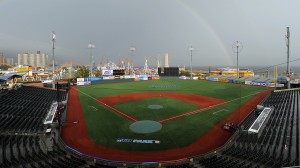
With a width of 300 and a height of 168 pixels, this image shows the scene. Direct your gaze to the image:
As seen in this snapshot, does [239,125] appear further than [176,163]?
Yes

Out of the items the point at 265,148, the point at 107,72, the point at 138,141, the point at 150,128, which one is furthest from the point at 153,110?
the point at 107,72

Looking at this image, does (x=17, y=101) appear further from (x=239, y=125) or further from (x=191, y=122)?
(x=239, y=125)

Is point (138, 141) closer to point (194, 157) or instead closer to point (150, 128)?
point (150, 128)

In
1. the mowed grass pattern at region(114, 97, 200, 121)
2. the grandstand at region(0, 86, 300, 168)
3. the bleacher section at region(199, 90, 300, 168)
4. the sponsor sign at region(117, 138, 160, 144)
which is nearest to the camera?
the bleacher section at region(199, 90, 300, 168)

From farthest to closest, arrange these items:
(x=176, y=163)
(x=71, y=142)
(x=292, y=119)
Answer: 1. (x=292, y=119)
2. (x=71, y=142)
3. (x=176, y=163)

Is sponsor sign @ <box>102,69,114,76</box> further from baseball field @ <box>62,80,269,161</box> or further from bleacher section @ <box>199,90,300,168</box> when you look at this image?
bleacher section @ <box>199,90,300,168</box>

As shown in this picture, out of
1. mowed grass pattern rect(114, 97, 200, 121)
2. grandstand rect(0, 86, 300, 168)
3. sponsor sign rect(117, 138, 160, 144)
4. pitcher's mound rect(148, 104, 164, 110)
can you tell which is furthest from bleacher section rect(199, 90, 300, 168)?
pitcher's mound rect(148, 104, 164, 110)

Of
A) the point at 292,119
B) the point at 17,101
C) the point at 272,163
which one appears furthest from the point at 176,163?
the point at 17,101

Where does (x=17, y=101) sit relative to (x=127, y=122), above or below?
above
